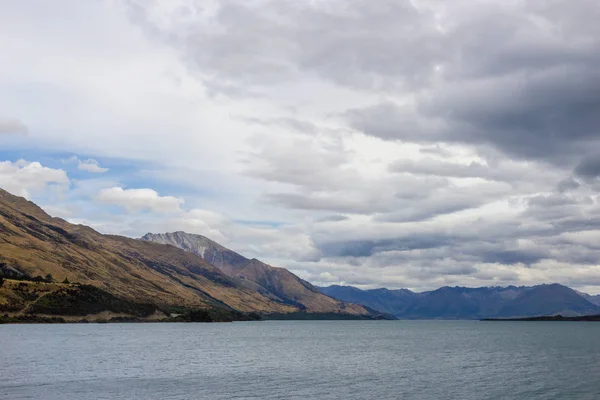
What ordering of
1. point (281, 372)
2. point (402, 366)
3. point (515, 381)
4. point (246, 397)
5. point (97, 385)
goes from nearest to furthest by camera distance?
point (246, 397) < point (97, 385) < point (515, 381) < point (281, 372) < point (402, 366)

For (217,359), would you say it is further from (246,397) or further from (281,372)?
(246,397)

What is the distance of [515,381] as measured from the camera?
117 m

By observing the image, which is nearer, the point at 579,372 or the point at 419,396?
the point at 419,396

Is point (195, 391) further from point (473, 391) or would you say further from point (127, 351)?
point (127, 351)

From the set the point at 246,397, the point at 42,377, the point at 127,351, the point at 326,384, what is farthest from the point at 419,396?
the point at 127,351

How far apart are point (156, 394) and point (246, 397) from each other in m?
15.3

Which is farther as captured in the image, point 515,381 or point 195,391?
point 515,381

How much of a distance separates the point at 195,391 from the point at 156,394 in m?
7.13

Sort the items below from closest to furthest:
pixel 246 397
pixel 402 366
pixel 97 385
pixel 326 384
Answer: pixel 246 397 < pixel 97 385 < pixel 326 384 < pixel 402 366

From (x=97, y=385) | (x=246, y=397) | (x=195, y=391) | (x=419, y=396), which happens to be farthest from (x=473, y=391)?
(x=97, y=385)

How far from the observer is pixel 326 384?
109 metres

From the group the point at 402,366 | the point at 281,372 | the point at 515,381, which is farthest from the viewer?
the point at 402,366

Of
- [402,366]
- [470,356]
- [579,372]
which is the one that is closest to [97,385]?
[402,366]

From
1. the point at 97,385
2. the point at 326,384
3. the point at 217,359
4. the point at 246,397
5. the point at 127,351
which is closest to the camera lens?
the point at 246,397
